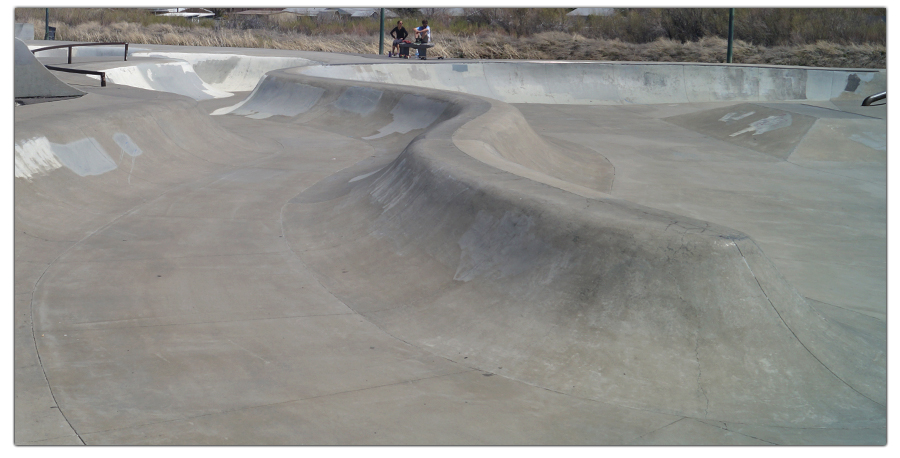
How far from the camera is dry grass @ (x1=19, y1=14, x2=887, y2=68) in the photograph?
1188 inches

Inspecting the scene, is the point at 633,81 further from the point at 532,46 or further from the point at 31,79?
the point at 31,79

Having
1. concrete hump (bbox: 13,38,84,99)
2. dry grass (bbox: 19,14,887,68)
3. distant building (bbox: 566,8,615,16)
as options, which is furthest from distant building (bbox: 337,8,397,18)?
concrete hump (bbox: 13,38,84,99)

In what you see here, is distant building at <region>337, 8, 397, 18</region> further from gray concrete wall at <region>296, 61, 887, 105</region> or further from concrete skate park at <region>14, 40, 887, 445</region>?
concrete skate park at <region>14, 40, 887, 445</region>

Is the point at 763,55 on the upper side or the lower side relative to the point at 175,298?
upper

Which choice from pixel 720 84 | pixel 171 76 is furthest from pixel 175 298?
pixel 720 84

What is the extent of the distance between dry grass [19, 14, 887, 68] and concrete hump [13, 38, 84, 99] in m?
18.8

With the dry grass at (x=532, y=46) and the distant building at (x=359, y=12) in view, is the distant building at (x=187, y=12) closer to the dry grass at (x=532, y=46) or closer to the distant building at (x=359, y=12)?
the distant building at (x=359, y=12)

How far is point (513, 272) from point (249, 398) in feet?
7.42

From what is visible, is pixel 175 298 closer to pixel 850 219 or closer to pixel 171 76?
pixel 850 219

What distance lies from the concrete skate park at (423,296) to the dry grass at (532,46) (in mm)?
20900

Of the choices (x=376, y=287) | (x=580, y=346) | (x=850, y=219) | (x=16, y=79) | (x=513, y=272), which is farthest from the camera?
(x=16, y=79)

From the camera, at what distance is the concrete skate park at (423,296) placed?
4.27 meters

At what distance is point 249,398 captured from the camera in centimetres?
438

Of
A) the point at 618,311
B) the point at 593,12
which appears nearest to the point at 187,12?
the point at 593,12
